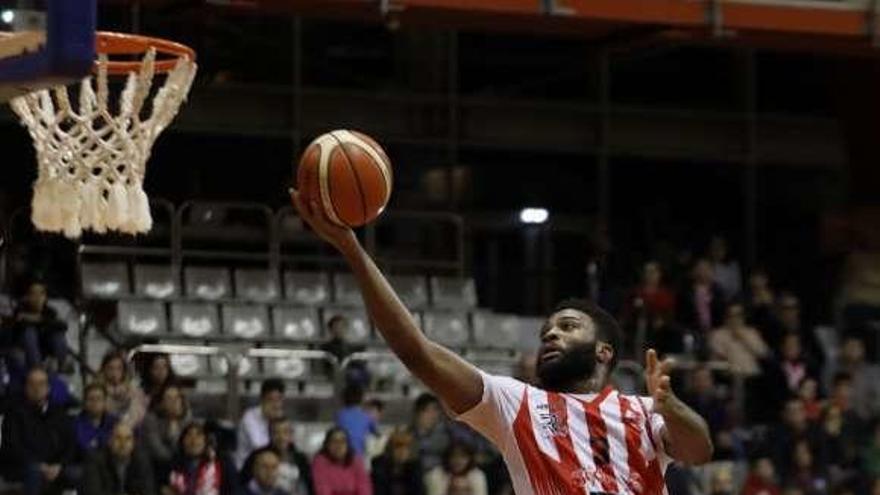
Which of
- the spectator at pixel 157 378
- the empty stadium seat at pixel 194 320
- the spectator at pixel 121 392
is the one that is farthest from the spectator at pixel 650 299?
the spectator at pixel 121 392

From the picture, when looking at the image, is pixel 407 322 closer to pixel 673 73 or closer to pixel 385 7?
pixel 385 7

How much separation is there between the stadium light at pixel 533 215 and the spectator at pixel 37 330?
6710mm

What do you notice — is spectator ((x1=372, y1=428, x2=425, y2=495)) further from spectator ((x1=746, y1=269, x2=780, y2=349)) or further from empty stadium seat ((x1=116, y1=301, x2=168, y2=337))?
spectator ((x1=746, y1=269, x2=780, y2=349))

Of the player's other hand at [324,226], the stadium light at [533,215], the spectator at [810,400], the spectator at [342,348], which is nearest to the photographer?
the player's other hand at [324,226]

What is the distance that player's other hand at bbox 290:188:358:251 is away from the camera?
21.6ft

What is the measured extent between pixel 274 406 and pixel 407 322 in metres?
10.2

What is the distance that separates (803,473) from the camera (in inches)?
734

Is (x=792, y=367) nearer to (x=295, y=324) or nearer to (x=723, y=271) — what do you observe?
(x=723, y=271)

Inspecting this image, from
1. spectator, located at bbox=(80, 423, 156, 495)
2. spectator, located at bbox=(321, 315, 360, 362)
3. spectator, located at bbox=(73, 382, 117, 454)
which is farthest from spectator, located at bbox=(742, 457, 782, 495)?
spectator, located at bbox=(73, 382, 117, 454)

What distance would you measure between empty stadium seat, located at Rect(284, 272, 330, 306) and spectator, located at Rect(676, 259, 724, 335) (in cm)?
304

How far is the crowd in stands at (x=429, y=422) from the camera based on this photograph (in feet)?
51.3

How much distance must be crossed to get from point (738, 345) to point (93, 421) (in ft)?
21.1

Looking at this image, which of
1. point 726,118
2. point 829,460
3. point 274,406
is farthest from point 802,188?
point 274,406

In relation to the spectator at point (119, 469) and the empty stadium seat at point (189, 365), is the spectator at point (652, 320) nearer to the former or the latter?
the empty stadium seat at point (189, 365)
